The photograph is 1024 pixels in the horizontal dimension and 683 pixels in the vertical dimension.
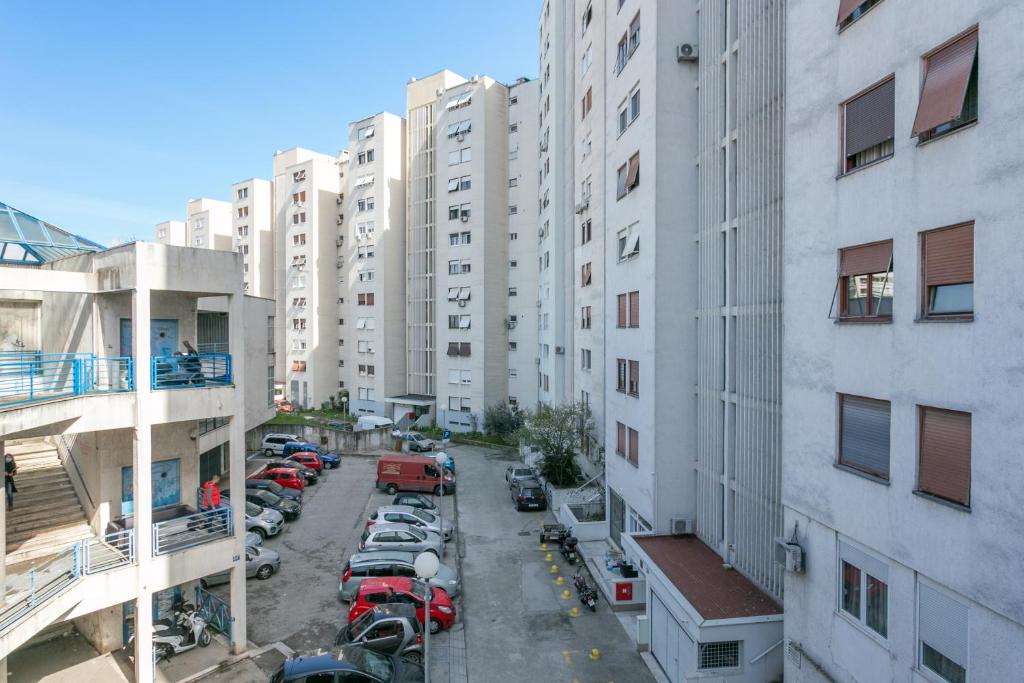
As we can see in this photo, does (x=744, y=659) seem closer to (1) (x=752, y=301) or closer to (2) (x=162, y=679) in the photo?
(1) (x=752, y=301)

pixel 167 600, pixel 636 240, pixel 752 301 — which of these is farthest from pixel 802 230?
pixel 167 600

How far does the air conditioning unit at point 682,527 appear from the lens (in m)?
16.4

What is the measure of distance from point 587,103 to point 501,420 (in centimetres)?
2505

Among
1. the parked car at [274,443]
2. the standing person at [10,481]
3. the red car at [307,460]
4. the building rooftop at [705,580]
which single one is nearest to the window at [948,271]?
the building rooftop at [705,580]

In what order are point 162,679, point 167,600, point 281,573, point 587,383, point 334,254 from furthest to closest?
point 334,254 → point 587,383 → point 281,573 → point 167,600 → point 162,679

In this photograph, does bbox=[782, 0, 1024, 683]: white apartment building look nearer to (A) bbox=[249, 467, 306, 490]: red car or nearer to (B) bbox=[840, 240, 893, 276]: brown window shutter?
(B) bbox=[840, 240, 893, 276]: brown window shutter

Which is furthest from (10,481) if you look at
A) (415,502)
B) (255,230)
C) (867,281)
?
(255,230)

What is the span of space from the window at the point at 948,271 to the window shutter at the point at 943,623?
379cm

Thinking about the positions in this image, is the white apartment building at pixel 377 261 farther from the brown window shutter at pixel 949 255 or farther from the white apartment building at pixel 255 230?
the brown window shutter at pixel 949 255

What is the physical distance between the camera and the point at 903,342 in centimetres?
805

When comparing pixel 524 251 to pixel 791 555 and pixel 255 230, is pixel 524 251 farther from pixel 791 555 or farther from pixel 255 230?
pixel 791 555

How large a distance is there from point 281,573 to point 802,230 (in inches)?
775

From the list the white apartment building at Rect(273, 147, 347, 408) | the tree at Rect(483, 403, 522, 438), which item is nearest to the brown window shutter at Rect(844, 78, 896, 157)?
the tree at Rect(483, 403, 522, 438)

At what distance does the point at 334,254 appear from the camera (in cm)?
→ 6138
